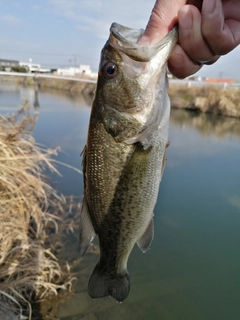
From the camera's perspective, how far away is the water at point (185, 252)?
417 centimetres

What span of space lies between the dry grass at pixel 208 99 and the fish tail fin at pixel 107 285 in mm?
18892

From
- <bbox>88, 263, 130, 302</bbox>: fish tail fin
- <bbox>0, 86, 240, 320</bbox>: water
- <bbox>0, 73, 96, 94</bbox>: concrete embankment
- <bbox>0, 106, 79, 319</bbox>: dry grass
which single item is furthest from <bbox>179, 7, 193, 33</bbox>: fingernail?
<bbox>0, 73, 96, 94</bbox>: concrete embankment

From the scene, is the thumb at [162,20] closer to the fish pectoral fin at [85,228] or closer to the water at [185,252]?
the fish pectoral fin at [85,228]

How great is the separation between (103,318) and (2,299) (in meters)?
1.29

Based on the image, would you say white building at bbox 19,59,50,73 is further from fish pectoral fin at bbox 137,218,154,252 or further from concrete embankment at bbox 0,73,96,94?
fish pectoral fin at bbox 137,218,154,252

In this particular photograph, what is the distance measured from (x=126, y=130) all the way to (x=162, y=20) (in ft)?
1.81

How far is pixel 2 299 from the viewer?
3105 millimetres

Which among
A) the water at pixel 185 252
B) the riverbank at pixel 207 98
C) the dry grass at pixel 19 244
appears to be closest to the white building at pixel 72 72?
the riverbank at pixel 207 98

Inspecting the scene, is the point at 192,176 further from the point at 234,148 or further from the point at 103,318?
the point at 103,318

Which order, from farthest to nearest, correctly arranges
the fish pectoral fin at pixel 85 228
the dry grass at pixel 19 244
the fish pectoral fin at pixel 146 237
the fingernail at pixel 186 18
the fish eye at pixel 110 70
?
the dry grass at pixel 19 244 → the fish pectoral fin at pixel 146 237 → the fish pectoral fin at pixel 85 228 → the fish eye at pixel 110 70 → the fingernail at pixel 186 18

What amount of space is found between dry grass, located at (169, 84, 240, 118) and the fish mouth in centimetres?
1893

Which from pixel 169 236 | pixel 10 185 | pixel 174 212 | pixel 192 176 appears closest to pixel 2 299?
pixel 10 185

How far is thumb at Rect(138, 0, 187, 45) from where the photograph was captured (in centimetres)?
146

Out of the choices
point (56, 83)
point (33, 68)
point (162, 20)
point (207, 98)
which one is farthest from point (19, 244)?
point (33, 68)
